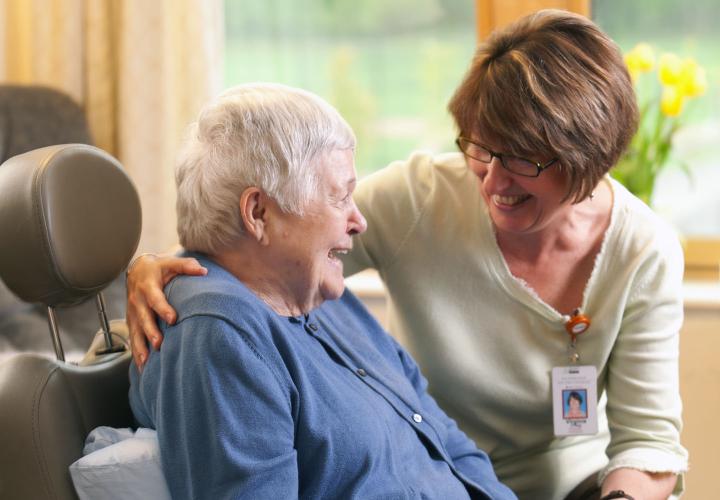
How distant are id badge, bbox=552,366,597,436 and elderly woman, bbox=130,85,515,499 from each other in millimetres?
376

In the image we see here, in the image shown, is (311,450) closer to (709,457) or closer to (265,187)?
(265,187)

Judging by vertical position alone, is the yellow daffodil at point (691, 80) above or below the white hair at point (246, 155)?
below

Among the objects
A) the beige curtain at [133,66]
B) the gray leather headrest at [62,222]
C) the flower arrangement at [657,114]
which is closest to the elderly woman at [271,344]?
the gray leather headrest at [62,222]

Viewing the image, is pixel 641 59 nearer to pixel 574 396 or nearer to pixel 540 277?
pixel 540 277

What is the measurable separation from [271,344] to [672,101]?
1.94m

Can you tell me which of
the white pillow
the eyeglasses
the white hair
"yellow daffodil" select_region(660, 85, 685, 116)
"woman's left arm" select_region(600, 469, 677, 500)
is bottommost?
"woman's left arm" select_region(600, 469, 677, 500)

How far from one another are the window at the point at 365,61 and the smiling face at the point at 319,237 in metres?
1.97

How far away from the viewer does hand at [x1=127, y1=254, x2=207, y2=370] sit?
1.39 meters

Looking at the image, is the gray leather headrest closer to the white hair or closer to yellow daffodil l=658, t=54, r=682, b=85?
the white hair

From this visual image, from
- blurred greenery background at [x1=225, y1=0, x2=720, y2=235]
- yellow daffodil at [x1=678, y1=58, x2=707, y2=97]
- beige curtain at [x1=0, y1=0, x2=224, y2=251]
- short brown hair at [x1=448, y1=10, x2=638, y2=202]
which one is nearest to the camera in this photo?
short brown hair at [x1=448, y1=10, x2=638, y2=202]

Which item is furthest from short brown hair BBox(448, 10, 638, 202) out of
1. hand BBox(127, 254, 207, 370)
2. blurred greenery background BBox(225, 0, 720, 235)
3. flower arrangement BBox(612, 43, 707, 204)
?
blurred greenery background BBox(225, 0, 720, 235)

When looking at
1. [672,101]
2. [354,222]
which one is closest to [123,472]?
[354,222]

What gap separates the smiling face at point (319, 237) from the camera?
1458mm

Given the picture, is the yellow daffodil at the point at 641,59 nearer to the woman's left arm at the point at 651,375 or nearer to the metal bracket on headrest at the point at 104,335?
the woman's left arm at the point at 651,375
